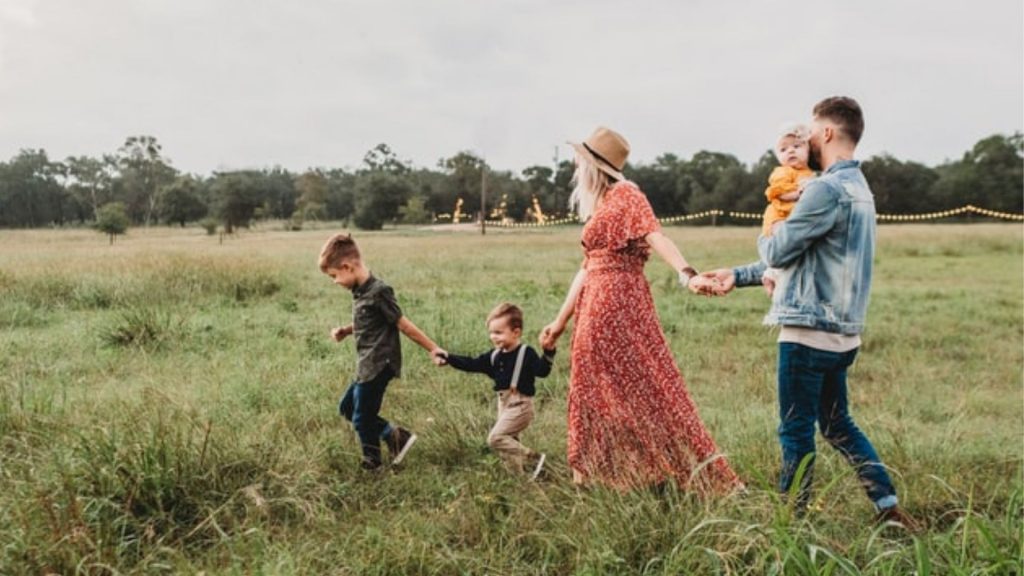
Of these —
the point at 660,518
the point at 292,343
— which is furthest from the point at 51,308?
the point at 660,518

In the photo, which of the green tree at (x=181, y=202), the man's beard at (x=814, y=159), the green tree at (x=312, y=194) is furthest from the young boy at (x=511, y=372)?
the green tree at (x=312, y=194)

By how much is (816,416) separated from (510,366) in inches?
64.6

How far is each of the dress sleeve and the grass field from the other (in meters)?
1.28

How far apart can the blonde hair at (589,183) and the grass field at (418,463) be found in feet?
4.83

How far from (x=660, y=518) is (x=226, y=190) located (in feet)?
137

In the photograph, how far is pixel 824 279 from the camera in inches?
128

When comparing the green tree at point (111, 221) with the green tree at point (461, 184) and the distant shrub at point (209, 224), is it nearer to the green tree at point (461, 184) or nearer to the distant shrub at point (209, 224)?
the distant shrub at point (209, 224)

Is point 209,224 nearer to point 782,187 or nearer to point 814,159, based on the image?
point 782,187

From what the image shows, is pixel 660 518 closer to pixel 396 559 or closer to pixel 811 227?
pixel 396 559

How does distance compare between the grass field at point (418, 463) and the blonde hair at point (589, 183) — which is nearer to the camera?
the grass field at point (418, 463)

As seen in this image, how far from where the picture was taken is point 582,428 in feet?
12.8

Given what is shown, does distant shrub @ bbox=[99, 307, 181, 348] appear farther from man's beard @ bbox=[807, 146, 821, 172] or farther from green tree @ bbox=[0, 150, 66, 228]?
man's beard @ bbox=[807, 146, 821, 172]

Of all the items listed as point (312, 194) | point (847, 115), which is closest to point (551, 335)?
point (847, 115)

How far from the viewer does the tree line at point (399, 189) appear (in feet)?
54.9
